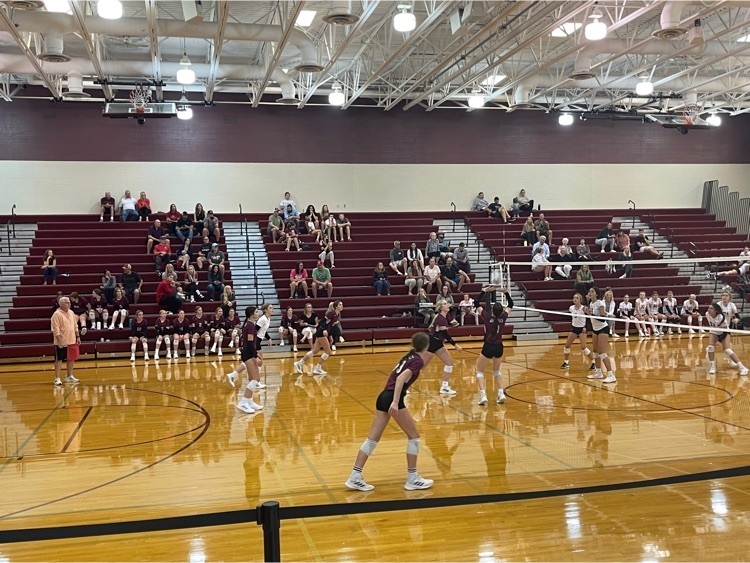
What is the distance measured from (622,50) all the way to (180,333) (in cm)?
1531

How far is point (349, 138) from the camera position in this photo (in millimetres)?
28750

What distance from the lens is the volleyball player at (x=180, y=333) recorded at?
1928 centimetres

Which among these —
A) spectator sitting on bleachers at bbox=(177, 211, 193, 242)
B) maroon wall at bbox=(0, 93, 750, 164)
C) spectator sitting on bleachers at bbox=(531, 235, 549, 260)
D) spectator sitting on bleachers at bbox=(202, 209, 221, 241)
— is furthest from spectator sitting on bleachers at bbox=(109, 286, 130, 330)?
spectator sitting on bleachers at bbox=(531, 235, 549, 260)

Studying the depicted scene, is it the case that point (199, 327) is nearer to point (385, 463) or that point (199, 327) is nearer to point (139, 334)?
point (139, 334)

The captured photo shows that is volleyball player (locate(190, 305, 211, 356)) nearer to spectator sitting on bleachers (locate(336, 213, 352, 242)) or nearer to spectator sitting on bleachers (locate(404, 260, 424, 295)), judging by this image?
spectator sitting on bleachers (locate(404, 260, 424, 295))

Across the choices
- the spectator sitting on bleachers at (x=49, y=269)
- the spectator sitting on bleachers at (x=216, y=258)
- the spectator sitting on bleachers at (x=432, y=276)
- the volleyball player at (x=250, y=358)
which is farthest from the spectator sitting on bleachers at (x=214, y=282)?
the volleyball player at (x=250, y=358)

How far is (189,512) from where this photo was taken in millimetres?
→ 6875

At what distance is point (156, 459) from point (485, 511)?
14.7 ft

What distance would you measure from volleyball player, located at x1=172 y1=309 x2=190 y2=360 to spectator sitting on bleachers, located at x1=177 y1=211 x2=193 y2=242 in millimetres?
5212

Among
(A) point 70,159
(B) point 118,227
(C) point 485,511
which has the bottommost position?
(C) point 485,511

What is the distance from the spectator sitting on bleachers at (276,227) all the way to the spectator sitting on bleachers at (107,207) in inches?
230

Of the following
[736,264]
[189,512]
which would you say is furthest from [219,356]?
[736,264]

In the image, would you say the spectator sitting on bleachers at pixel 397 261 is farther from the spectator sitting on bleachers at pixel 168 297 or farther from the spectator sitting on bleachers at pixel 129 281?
the spectator sitting on bleachers at pixel 129 281

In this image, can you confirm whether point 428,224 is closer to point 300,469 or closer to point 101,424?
point 101,424
